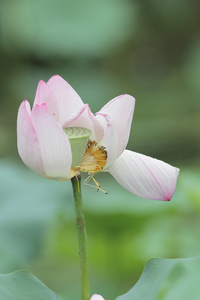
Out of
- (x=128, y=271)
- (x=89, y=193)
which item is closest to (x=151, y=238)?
(x=128, y=271)

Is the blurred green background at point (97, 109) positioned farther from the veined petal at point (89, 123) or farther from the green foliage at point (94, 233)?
the veined petal at point (89, 123)

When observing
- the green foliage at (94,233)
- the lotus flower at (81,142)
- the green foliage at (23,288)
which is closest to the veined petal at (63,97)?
the lotus flower at (81,142)

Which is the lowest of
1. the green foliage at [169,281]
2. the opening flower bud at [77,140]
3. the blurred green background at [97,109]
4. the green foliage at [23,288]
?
the blurred green background at [97,109]

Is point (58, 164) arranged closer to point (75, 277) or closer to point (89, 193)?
point (75, 277)

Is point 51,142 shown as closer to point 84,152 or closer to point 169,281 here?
point 84,152

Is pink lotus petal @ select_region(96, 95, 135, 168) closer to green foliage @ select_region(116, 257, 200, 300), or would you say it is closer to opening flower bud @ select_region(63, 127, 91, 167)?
opening flower bud @ select_region(63, 127, 91, 167)
